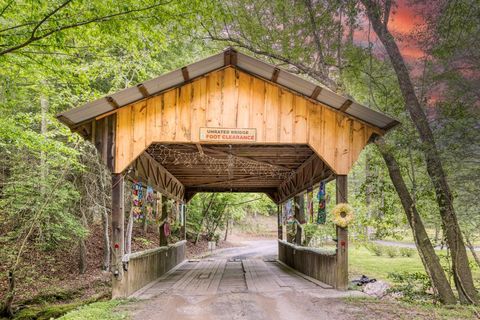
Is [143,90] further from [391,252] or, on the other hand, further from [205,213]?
[205,213]

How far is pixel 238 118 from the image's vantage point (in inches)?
302

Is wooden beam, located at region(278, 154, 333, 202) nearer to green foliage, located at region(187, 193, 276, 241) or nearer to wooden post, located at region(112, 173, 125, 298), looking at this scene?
wooden post, located at region(112, 173, 125, 298)

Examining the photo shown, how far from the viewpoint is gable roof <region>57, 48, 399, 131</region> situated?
7.13 meters

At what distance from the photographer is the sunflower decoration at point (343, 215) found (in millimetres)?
7688

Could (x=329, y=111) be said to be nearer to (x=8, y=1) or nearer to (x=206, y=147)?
(x=206, y=147)

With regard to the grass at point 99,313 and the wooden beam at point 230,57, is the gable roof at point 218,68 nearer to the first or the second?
the wooden beam at point 230,57

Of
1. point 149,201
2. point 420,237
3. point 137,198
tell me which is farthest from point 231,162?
point 420,237

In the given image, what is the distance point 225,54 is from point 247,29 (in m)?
3.71

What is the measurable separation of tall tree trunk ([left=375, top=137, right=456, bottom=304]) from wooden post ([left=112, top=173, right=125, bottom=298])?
16.8 feet

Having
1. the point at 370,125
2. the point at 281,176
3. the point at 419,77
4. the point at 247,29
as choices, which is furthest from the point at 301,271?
the point at 247,29

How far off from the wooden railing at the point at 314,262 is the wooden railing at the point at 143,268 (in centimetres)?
400

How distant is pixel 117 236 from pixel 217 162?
4954 mm

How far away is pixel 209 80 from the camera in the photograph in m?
7.74

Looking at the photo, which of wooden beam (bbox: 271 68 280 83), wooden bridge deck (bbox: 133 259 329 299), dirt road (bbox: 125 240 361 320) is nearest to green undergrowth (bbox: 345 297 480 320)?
dirt road (bbox: 125 240 361 320)
